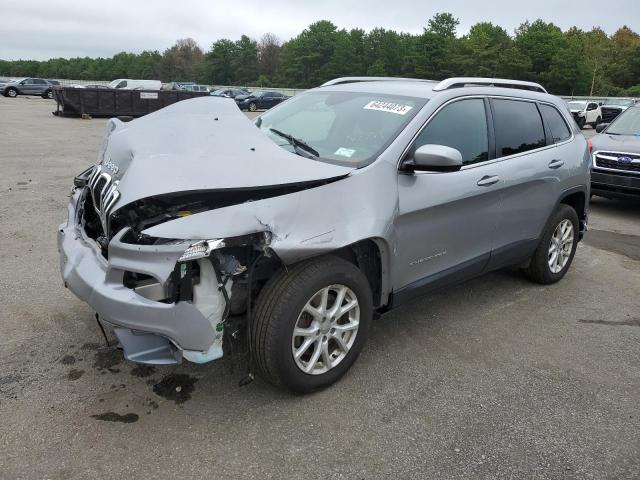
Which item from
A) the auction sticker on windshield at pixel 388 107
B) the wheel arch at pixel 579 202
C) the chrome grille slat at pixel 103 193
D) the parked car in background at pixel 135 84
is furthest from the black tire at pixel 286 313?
the parked car in background at pixel 135 84

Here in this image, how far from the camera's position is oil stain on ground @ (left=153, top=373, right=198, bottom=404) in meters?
3.03

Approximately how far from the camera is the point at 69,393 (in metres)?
3.01

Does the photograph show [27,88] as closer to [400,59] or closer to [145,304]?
[145,304]

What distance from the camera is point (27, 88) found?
135ft

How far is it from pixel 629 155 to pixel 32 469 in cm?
845

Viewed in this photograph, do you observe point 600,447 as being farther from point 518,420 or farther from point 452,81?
point 452,81

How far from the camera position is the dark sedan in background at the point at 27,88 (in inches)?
1609

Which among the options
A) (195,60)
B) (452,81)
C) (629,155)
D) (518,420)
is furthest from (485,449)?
(195,60)

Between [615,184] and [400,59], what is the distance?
82094mm

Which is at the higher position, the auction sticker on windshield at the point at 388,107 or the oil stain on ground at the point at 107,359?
the auction sticker on windshield at the point at 388,107

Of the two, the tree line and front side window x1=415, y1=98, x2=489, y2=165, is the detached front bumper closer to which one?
front side window x1=415, y1=98, x2=489, y2=165

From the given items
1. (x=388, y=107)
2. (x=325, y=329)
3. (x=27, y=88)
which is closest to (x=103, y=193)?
(x=325, y=329)

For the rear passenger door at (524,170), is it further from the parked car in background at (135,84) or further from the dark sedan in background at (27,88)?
the dark sedan in background at (27,88)

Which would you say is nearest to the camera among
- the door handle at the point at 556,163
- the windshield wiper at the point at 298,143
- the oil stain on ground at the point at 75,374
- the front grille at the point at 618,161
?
the oil stain on ground at the point at 75,374
